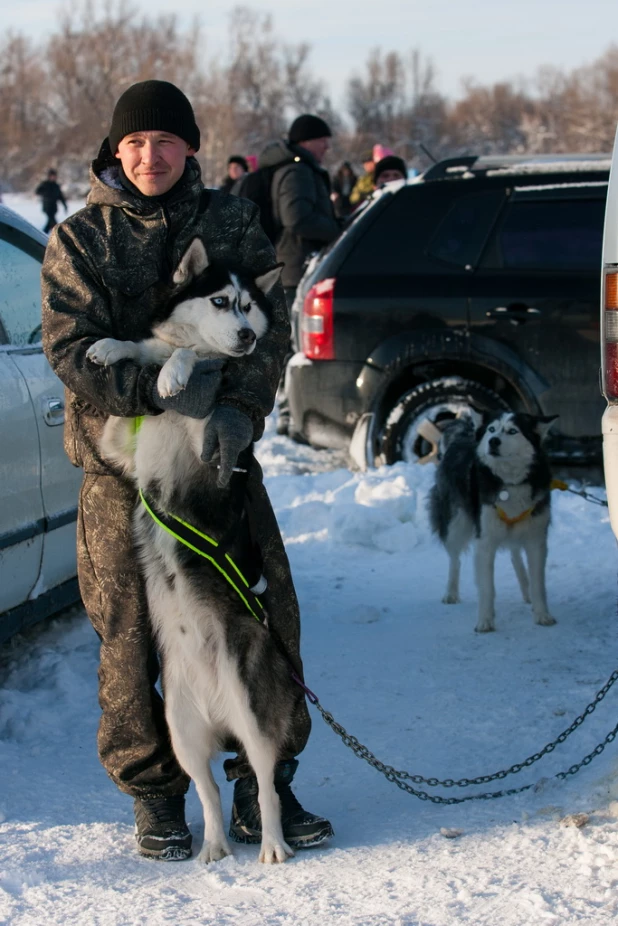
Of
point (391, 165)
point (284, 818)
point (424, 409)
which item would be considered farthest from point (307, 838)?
point (391, 165)

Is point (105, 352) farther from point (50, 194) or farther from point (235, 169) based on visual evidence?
point (50, 194)

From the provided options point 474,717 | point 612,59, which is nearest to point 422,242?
point 474,717

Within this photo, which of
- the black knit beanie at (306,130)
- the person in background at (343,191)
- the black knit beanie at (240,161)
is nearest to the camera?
the black knit beanie at (306,130)

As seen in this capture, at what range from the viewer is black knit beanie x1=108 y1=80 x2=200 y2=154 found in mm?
3090

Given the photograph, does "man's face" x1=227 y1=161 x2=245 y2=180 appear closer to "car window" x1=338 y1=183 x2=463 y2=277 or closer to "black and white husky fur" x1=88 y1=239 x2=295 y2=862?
"car window" x1=338 y1=183 x2=463 y2=277

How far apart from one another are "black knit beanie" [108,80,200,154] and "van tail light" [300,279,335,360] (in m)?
4.48

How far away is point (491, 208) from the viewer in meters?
7.63

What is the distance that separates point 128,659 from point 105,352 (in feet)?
2.83

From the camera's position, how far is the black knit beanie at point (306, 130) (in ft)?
31.5

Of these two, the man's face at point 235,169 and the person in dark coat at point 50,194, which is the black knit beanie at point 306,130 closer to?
the man's face at point 235,169

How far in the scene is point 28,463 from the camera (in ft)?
13.7

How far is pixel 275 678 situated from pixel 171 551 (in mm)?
458

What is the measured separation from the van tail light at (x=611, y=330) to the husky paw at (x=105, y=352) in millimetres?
1377

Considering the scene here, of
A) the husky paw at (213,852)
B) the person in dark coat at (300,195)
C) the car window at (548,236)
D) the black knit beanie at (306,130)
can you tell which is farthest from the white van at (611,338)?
the black knit beanie at (306,130)
